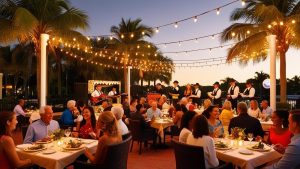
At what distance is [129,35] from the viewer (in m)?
22.9

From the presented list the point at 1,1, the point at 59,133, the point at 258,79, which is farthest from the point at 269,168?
the point at 258,79

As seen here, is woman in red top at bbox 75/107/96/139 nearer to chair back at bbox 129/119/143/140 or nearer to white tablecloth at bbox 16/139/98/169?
white tablecloth at bbox 16/139/98/169

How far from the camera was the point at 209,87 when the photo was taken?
2636cm

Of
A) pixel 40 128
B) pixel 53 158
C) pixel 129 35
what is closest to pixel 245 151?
pixel 53 158

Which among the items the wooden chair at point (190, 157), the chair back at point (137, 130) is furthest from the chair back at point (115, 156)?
the chair back at point (137, 130)

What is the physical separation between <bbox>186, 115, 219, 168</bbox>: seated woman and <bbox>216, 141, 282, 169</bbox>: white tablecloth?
0.31 m

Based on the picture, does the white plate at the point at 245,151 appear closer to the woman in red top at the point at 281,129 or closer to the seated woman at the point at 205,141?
the seated woman at the point at 205,141

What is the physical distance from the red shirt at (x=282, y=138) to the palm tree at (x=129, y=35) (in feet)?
58.5

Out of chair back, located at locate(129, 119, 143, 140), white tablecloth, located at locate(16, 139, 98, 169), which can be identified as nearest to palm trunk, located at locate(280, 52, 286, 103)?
chair back, located at locate(129, 119, 143, 140)

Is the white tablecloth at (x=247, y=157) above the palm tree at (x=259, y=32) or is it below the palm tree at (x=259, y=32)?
below

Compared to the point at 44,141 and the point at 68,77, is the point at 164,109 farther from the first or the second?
the point at 68,77

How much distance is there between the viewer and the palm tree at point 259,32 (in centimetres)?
1401

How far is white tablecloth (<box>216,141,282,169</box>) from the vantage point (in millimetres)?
3912

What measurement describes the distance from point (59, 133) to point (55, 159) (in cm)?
83
